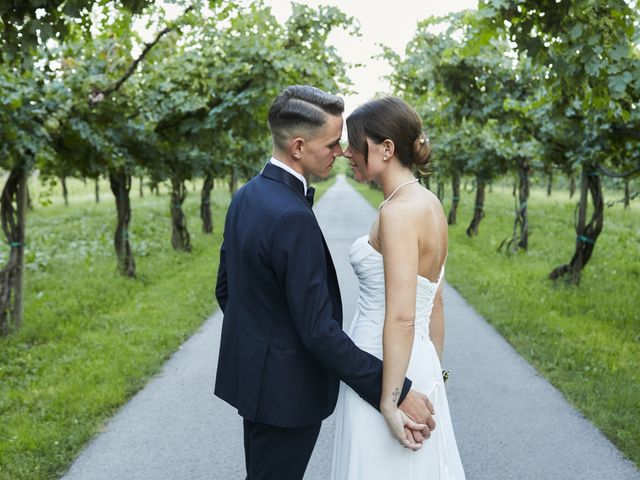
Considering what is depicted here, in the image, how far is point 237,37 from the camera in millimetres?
8641

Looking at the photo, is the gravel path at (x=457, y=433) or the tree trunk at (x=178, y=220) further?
the tree trunk at (x=178, y=220)

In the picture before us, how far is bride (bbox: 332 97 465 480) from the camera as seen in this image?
7.09 ft

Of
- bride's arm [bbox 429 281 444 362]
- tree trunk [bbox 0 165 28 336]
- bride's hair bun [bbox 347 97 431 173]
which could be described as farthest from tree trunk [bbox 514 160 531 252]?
bride's hair bun [bbox 347 97 431 173]

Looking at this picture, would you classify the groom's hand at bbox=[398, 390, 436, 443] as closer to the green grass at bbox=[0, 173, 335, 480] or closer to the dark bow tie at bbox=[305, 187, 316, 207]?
the dark bow tie at bbox=[305, 187, 316, 207]

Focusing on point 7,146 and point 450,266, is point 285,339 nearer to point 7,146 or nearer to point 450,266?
point 7,146

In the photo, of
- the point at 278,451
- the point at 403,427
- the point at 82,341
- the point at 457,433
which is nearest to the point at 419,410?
the point at 403,427

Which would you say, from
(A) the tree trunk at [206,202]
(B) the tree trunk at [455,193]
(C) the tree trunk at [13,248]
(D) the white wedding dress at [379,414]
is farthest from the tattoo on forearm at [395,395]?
(B) the tree trunk at [455,193]

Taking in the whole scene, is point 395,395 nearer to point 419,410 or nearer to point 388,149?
point 419,410

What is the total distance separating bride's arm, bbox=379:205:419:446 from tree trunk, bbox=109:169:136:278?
8.93 metres

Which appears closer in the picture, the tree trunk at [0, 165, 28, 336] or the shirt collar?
the shirt collar

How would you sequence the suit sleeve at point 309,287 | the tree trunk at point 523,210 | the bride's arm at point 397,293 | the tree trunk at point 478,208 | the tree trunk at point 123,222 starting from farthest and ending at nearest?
the tree trunk at point 478,208 → the tree trunk at point 523,210 → the tree trunk at point 123,222 → the bride's arm at point 397,293 → the suit sleeve at point 309,287

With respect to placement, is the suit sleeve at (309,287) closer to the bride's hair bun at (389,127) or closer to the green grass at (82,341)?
the bride's hair bun at (389,127)

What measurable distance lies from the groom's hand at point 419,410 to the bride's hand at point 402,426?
2 cm

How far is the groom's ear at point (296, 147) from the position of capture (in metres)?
2.19
